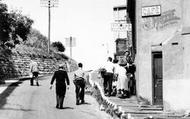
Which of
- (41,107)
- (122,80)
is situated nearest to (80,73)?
(41,107)

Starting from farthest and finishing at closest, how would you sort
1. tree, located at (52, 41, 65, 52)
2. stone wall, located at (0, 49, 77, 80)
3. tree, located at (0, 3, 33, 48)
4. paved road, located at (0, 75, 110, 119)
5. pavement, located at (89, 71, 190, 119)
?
tree, located at (52, 41, 65, 52)
stone wall, located at (0, 49, 77, 80)
tree, located at (0, 3, 33, 48)
paved road, located at (0, 75, 110, 119)
pavement, located at (89, 71, 190, 119)

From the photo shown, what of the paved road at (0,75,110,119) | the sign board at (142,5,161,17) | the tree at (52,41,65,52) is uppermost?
the tree at (52,41,65,52)

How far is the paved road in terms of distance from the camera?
54.4ft

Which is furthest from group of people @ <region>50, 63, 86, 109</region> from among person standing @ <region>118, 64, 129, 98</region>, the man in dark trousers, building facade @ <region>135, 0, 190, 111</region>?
building facade @ <region>135, 0, 190, 111</region>

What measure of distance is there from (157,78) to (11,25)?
28.7 m

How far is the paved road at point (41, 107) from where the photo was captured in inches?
653

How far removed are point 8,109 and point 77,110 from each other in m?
2.57

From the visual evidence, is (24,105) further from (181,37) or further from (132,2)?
(132,2)

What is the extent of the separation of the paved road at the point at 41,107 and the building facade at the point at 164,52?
2.57 m

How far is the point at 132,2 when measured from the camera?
2472 cm

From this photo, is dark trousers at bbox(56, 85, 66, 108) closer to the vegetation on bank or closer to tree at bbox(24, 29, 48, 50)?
the vegetation on bank

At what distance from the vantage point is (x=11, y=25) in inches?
1843

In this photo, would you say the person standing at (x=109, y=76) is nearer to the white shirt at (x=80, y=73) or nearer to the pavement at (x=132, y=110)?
the pavement at (x=132, y=110)

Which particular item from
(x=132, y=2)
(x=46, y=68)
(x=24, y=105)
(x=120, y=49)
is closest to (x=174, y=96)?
(x=24, y=105)
